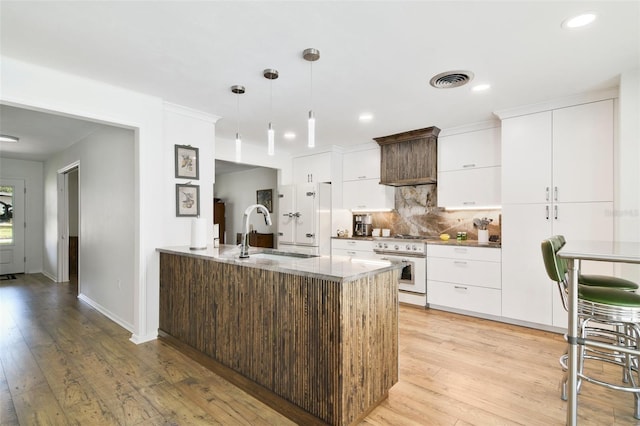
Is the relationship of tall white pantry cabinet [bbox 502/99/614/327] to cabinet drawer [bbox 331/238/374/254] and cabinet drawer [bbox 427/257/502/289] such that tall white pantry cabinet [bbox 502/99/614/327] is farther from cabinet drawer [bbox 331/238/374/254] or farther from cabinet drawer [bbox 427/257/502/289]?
cabinet drawer [bbox 331/238/374/254]

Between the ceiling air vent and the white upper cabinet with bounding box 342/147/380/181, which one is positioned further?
the white upper cabinet with bounding box 342/147/380/181

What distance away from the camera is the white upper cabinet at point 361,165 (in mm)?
5086

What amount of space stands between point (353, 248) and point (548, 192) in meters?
2.65

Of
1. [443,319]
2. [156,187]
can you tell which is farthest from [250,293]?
[443,319]

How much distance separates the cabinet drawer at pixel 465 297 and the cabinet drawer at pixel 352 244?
103 centimetres

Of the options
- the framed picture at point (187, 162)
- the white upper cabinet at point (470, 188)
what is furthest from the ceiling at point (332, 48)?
the white upper cabinet at point (470, 188)

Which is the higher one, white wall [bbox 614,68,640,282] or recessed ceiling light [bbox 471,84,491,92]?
recessed ceiling light [bbox 471,84,491,92]

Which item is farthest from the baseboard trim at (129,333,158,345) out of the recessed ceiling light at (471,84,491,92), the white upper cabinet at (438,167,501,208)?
the recessed ceiling light at (471,84,491,92)

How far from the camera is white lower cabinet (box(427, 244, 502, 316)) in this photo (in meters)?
3.73

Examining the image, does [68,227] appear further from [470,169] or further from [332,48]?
[470,169]

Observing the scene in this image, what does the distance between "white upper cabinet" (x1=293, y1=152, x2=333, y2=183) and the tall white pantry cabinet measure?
264 cm

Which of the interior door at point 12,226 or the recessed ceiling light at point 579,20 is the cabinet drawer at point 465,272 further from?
the interior door at point 12,226

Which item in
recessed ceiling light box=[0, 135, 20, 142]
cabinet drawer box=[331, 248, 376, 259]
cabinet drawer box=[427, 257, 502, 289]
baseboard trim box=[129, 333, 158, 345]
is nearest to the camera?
baseboard trim box=[129, 333, 158, 345]

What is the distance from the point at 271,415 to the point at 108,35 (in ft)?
9.00
